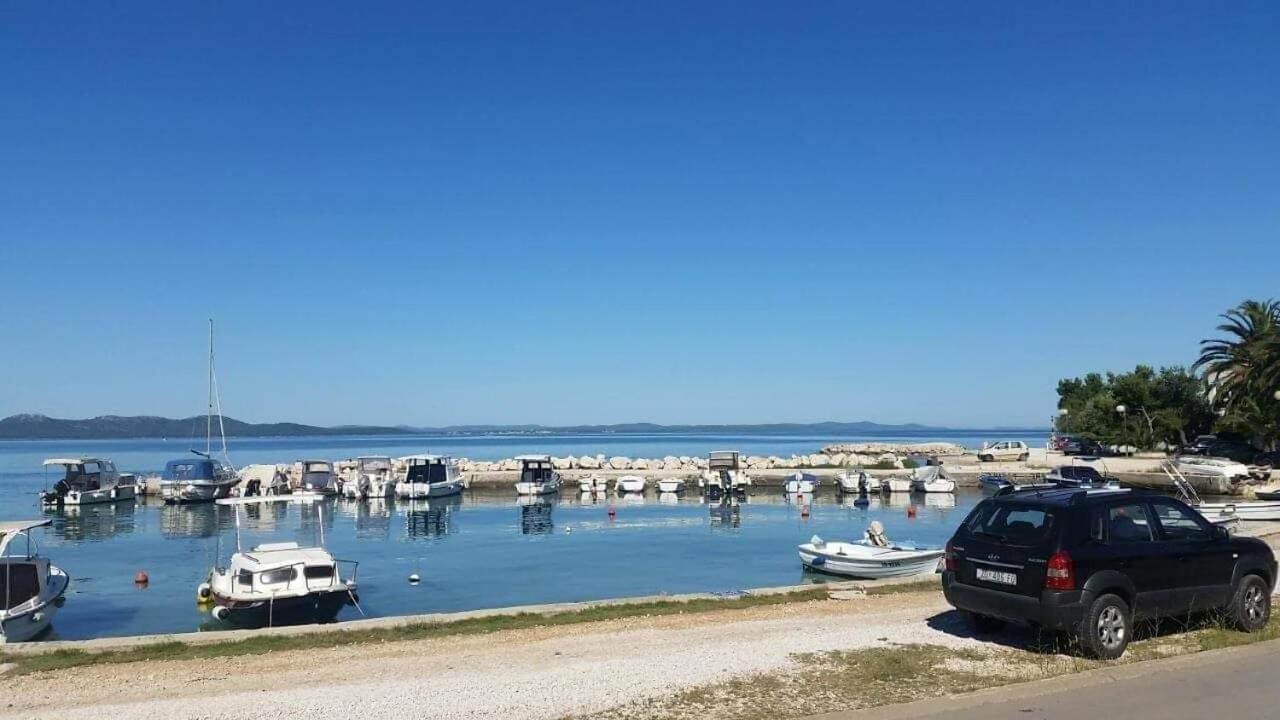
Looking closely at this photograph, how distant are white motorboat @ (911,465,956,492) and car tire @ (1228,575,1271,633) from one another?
53.4 m

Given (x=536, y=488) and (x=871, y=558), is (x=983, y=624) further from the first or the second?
(x=536, y=488)

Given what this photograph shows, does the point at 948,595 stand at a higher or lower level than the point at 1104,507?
lower

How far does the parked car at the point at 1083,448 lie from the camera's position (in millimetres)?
76819

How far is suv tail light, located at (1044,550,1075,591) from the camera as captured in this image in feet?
33.2

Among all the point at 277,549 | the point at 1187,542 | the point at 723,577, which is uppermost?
the point at 1187,542

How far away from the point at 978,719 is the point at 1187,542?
5.16 m

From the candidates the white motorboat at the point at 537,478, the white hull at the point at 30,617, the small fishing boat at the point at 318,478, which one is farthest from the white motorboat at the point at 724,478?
the white hull at the point at 30,617

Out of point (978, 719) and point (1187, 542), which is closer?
point (978, 719)

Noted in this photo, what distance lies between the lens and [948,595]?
11508 millimetres

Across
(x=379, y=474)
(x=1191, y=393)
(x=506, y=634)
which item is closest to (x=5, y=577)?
(x=506, y=634)

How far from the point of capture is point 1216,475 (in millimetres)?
49375

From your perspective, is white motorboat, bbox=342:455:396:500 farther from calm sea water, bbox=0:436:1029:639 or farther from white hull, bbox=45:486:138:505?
white hull, bbox=45:486:138:505

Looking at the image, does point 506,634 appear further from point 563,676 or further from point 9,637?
point 9,637

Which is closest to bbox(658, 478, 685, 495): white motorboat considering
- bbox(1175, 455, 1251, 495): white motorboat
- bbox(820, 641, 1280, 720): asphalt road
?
bbox(1175, 455, 1251, 495): white motorboat
